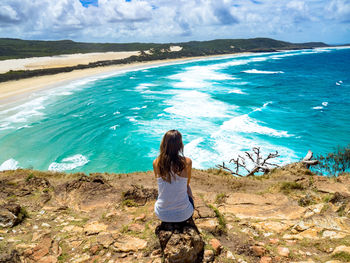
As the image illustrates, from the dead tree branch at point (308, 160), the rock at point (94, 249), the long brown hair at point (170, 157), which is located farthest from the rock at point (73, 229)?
the dead tree branch at point (308, 160)

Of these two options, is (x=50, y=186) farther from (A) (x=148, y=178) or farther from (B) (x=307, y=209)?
(B) (x=307, y=209)

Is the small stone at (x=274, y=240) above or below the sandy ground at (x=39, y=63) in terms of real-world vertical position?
below

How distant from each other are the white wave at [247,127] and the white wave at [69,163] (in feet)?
39.7

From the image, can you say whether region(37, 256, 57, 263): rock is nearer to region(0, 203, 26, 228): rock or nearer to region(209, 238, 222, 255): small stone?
region(0, 203, 26, 228): rock

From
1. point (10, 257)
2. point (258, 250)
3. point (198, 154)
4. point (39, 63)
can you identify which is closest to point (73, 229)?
point (10, 257)

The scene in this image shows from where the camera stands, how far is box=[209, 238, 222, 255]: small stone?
12.0ft

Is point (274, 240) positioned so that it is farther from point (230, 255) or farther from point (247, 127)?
point (247, 127)

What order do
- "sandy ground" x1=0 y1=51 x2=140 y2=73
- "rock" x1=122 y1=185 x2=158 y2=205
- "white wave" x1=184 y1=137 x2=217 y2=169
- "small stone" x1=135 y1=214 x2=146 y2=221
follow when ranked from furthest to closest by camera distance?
"sandy ground" x1=0 y1=51 x2=140 y2=73, "white wave" x1=184 y1=137 x2=217 y2=169, "rock" x1=122 y1=185 x2=158 y2=205, "small stone" x1=135 y1=214 x2=146 y2=221

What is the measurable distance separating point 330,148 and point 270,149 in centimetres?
463

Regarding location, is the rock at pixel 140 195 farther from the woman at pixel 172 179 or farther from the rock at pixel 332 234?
the rock at pixel 332 234

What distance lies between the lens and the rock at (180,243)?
324 cm

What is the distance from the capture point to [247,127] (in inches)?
802

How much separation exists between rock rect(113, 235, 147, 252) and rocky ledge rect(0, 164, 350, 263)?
2cm

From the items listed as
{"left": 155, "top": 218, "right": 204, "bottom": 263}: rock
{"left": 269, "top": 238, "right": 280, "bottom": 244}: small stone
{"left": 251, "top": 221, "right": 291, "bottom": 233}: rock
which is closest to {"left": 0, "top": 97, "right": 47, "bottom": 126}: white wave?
{"left": 155, "top": 218, "right": 204, "bottom": 263}: rock
